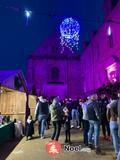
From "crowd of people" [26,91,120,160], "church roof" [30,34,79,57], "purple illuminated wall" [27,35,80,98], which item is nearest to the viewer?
"crowd of people" [26,91,120,160]

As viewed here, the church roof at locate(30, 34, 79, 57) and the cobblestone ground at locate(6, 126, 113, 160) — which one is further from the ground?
the church roof at locate(30, 34, 79, 57)

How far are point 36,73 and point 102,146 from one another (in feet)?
115

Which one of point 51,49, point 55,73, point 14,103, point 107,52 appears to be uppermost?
point 51,49

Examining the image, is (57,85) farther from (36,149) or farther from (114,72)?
(36,149)

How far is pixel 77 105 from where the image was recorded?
15.6 metres

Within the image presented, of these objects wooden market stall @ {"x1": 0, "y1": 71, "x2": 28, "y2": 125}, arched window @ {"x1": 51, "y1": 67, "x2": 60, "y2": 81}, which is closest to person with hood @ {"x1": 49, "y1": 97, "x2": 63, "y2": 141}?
wooden market stall @ {"x1": 0, "y1": 71, "x2": 28, "y2": 125}

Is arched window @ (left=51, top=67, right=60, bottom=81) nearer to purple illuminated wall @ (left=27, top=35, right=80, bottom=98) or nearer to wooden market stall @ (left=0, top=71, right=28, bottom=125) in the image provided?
purple illuminated wall @ (left=27, top=35, right=80, bottom=98)

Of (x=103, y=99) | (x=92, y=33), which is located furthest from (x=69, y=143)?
(x=92, y=33)

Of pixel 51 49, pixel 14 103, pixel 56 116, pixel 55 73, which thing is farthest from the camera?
pixel 51 49

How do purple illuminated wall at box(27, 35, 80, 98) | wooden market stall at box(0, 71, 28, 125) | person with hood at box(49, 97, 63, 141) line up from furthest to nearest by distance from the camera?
purple illuminated wall at box(27, 35, 80, 98) → wooden market stall at box(0, 71, 28, 125) → person with hood at box(49, 97, 63, 141)

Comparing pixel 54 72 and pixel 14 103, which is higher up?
pixel 54 72

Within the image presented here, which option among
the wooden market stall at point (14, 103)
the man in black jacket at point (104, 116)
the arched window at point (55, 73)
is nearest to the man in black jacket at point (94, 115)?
the man in black jacket at point (104, 116)

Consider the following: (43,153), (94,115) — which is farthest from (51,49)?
(43,153)

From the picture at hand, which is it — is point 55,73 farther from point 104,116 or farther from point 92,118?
point 92,118
